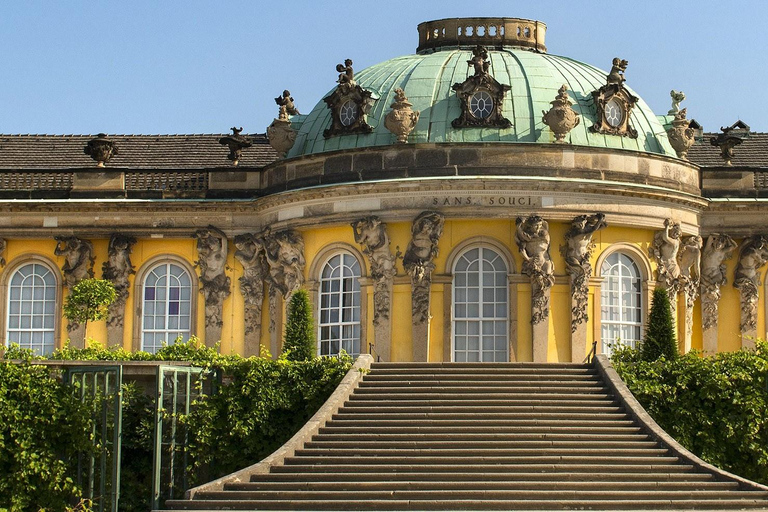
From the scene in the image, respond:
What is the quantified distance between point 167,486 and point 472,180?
37.6ft

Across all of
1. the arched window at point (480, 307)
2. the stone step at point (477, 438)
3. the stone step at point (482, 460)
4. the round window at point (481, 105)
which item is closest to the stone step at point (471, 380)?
the stone step at point (477, 438)

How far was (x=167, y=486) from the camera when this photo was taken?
3250 cm

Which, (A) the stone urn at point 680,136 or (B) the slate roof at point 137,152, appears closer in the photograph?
(A) the stone urn at point 680,136

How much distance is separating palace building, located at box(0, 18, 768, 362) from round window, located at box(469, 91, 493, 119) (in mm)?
55

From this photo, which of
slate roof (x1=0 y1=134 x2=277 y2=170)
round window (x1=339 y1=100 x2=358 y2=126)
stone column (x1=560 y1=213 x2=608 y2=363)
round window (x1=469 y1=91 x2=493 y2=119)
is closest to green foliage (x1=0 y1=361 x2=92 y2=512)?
round window (x1=339 y1=100 x2=358 y2=126)

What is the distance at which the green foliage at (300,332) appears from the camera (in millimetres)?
37031

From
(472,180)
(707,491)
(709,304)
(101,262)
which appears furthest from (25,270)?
(707,491)

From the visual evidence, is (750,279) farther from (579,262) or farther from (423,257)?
(423,257)

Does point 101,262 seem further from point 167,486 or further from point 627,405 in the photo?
point 627,405

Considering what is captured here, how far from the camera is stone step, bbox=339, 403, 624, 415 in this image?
32562 millimetres

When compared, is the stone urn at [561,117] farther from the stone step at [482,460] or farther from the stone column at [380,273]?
the stone step at [482,460]

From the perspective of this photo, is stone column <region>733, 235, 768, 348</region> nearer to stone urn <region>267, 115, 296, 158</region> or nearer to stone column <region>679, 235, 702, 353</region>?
stone column <region>679, 235, 702, 353</region>

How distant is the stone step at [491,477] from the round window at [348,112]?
47.3ft

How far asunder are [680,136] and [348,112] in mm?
8546
